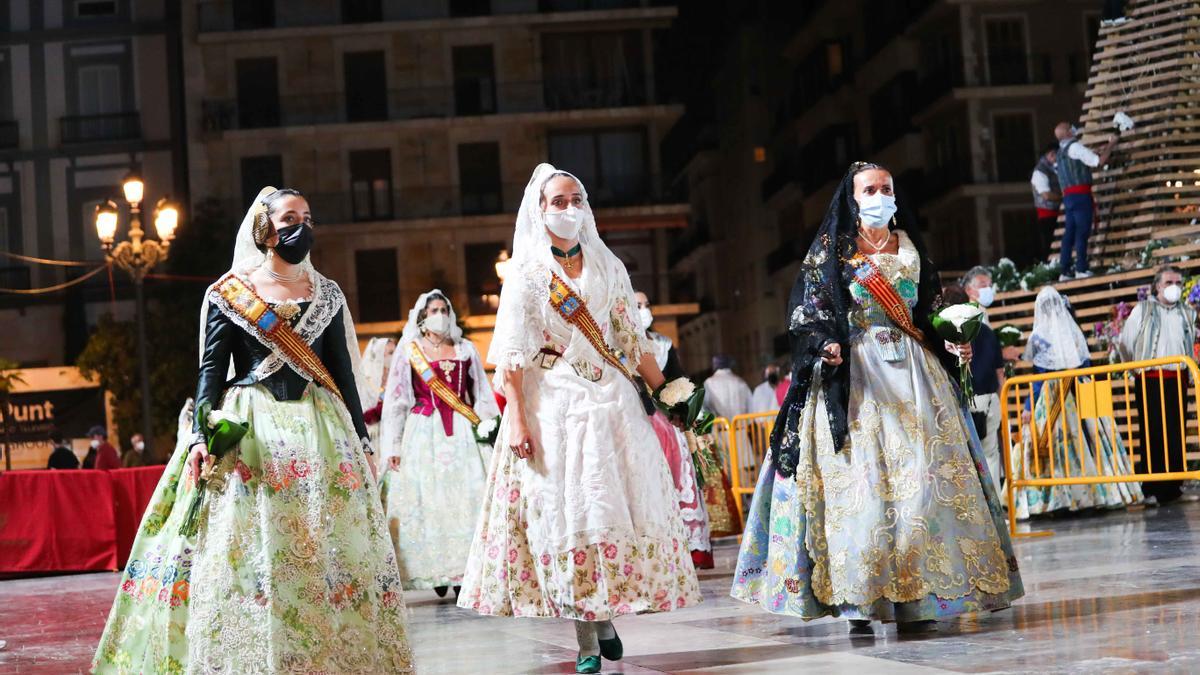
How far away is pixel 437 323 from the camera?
11.0m

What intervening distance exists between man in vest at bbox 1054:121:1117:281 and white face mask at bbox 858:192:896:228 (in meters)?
12.9

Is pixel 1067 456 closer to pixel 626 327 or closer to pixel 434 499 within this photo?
pixel 434 499

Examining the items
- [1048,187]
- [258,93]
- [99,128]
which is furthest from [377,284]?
[1048,187]

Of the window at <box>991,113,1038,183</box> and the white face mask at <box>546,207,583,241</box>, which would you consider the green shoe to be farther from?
the window at <box>991,113,1038,183</box>

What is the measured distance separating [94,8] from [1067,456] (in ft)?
127

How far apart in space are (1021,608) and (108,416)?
38.5 meters

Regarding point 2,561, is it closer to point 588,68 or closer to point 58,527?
point 58,527

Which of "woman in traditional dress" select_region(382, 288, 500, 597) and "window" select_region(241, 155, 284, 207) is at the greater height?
"window" select_region(241, 155, 284, 207)

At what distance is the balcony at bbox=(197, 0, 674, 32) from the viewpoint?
46.9 m

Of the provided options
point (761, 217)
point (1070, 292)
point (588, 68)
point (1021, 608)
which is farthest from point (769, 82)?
point (1021, 608)

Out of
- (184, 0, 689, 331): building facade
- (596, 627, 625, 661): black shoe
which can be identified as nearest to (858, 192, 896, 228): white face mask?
(596, 627, 625, 661): black shoe

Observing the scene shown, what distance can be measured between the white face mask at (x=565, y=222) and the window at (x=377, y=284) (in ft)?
128

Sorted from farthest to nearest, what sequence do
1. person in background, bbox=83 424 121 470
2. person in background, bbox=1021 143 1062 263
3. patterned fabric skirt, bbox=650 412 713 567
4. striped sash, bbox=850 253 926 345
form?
person in background, bbox=83 424 121 470 → person in background, bbox=1021 143 1062 263 → patterned fabric skirt, bbox=650 412 713 567 → striped sash, bbox=850 253 926 345

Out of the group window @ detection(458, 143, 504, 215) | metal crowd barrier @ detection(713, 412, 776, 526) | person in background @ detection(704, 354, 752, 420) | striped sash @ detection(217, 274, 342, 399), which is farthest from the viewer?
window @ detection(458, 143, 504, 215)
